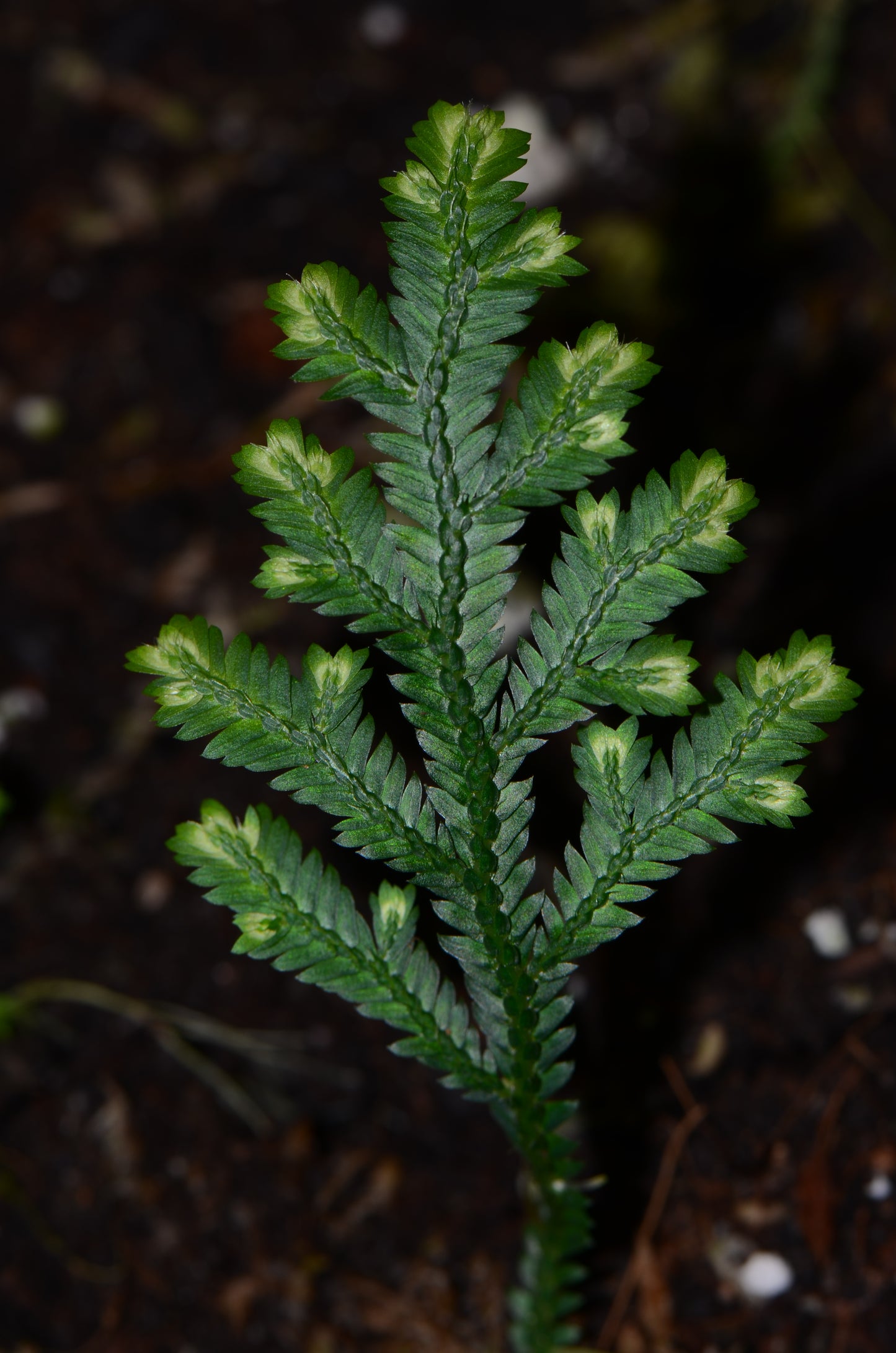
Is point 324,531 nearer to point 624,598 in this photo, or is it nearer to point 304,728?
point 304,728

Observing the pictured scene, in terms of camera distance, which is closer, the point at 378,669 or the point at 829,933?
the point at 829,933

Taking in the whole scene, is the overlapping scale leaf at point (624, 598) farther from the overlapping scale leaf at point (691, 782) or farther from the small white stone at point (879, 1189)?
the small white stone at point (879, 1189)

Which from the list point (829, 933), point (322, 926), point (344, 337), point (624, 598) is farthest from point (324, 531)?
point (829, 933)

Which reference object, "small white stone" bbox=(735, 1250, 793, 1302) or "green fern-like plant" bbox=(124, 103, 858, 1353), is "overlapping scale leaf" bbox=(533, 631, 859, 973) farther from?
"small white stone" bbox=(735, 1250, 793, 1302)

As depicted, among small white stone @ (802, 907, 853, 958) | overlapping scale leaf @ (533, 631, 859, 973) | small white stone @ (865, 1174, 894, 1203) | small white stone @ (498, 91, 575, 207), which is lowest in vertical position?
small white stone @ (865, 1174, 894, 1203)

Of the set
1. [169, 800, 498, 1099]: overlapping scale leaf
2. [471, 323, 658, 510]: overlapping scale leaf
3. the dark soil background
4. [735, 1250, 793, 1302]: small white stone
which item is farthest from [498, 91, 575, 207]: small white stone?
[735, 1250, 793, 1302]: small white stone

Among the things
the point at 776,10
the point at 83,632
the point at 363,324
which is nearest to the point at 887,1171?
the point at 363,324

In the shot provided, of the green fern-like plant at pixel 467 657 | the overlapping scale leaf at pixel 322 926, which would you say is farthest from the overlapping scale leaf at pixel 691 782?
the overlapping scale leaf at pixel 322 926

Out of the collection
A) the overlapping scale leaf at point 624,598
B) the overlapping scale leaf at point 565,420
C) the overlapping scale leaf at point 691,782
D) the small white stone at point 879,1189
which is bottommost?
the small white stone at point 879,1189

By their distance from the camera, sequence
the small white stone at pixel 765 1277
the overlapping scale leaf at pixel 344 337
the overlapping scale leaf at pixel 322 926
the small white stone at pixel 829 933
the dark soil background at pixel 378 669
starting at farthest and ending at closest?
the small white stone at pixel 829 933 < the dark soil background at pixel 378 669 < the small white stone at pixel 765 1277 < the overlapping scale leaf at pixel 322 926 < the overlapping scale leaf at pixel 344 337
